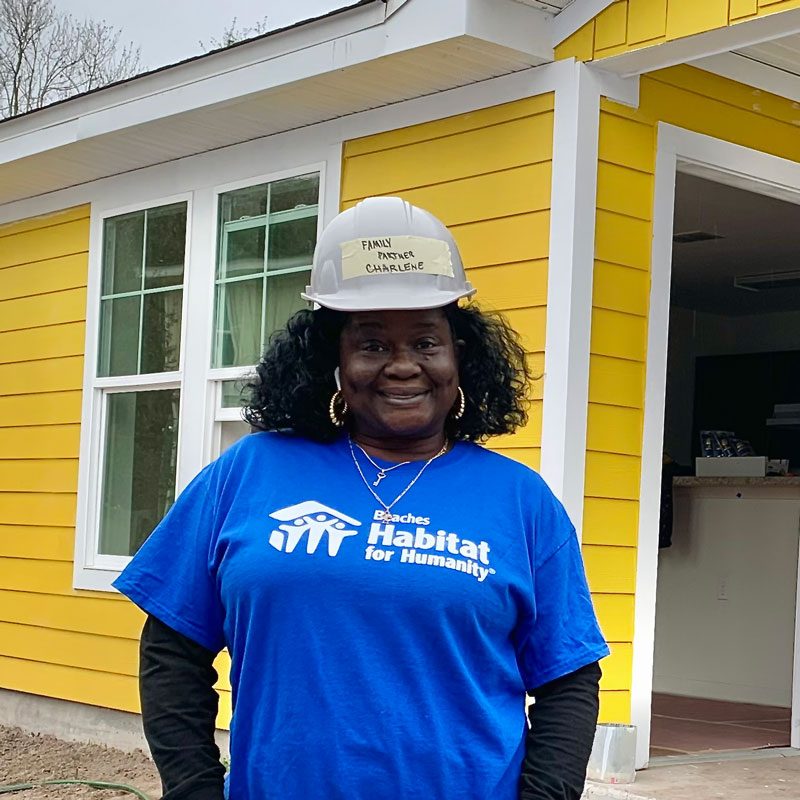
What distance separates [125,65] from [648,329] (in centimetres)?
1152

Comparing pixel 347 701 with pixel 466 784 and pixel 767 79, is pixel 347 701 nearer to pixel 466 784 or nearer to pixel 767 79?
pixel 466 784

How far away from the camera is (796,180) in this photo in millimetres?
5324

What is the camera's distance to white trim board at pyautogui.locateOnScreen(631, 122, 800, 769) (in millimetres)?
4730

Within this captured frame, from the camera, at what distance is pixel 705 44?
4.30 m

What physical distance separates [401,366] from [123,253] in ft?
16.3

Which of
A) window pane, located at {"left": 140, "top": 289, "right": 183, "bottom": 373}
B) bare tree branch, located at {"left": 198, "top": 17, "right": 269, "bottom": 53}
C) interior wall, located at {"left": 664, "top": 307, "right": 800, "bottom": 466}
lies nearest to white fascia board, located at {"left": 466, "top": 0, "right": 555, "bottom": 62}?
window pane, located at {"left": 140, "top": 289, "right": 183, "bottom": 373}

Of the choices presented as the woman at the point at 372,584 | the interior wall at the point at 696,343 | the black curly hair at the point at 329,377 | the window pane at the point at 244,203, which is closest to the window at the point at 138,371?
the window pane at the point at 244,203

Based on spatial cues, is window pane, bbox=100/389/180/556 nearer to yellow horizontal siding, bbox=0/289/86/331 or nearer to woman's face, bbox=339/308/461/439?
yellow horizontal siding, bbox=0/289/86/331

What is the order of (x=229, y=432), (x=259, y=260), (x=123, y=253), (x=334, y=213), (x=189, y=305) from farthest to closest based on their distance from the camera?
(x=123, y=253), (x=189, y=305), (x=229, y=432), (x=259, y=260), (x=334, y=213)

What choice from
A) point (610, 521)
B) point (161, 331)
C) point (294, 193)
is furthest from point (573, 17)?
point (161, 331)

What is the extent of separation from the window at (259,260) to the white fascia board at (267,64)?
1.65ft

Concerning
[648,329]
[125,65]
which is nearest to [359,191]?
[648,329]

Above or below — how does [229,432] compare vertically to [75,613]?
above

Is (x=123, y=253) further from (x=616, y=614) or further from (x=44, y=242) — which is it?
(x=616, y=614)
